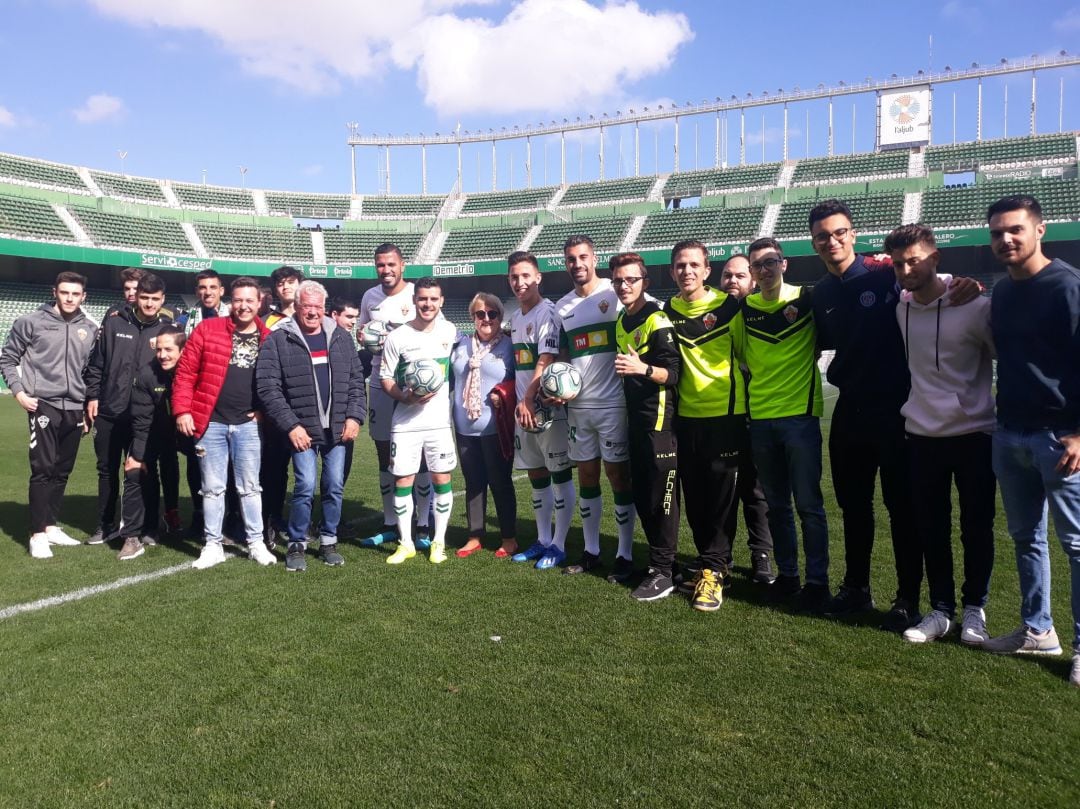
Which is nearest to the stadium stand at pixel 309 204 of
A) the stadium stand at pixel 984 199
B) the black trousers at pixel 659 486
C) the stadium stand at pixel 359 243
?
the stadium stand at pixel 359 243

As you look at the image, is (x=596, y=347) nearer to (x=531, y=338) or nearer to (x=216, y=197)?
(x=531, y=338)

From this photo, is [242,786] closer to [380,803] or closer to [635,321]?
[380,803]

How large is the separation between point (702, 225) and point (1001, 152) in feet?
42.5

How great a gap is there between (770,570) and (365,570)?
2.68m

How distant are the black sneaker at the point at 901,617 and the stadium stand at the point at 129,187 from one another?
41.7 meters

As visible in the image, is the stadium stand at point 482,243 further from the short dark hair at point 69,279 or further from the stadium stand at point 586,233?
the short dark hair at point 69,279

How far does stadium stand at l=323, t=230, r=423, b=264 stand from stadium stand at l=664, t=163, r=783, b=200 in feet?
44.2

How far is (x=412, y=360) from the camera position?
5262 millimetres

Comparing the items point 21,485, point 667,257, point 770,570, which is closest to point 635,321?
point 770,570

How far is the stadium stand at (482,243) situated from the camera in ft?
118

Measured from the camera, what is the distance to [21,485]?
26.7 feet

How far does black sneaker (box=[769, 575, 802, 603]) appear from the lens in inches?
169

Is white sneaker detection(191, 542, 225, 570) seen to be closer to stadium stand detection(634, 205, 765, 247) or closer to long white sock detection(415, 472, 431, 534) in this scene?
long white sock detection(415, 472, 431, 534)

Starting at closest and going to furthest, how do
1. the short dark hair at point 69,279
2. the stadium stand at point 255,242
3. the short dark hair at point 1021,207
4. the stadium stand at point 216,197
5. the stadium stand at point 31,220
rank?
the short dark hair at point 1021,207, the short dark hair at point 69,279, the stadium stand at point 31,220, the stadium stand at point 255,242, the stadium stand at point 216,197
